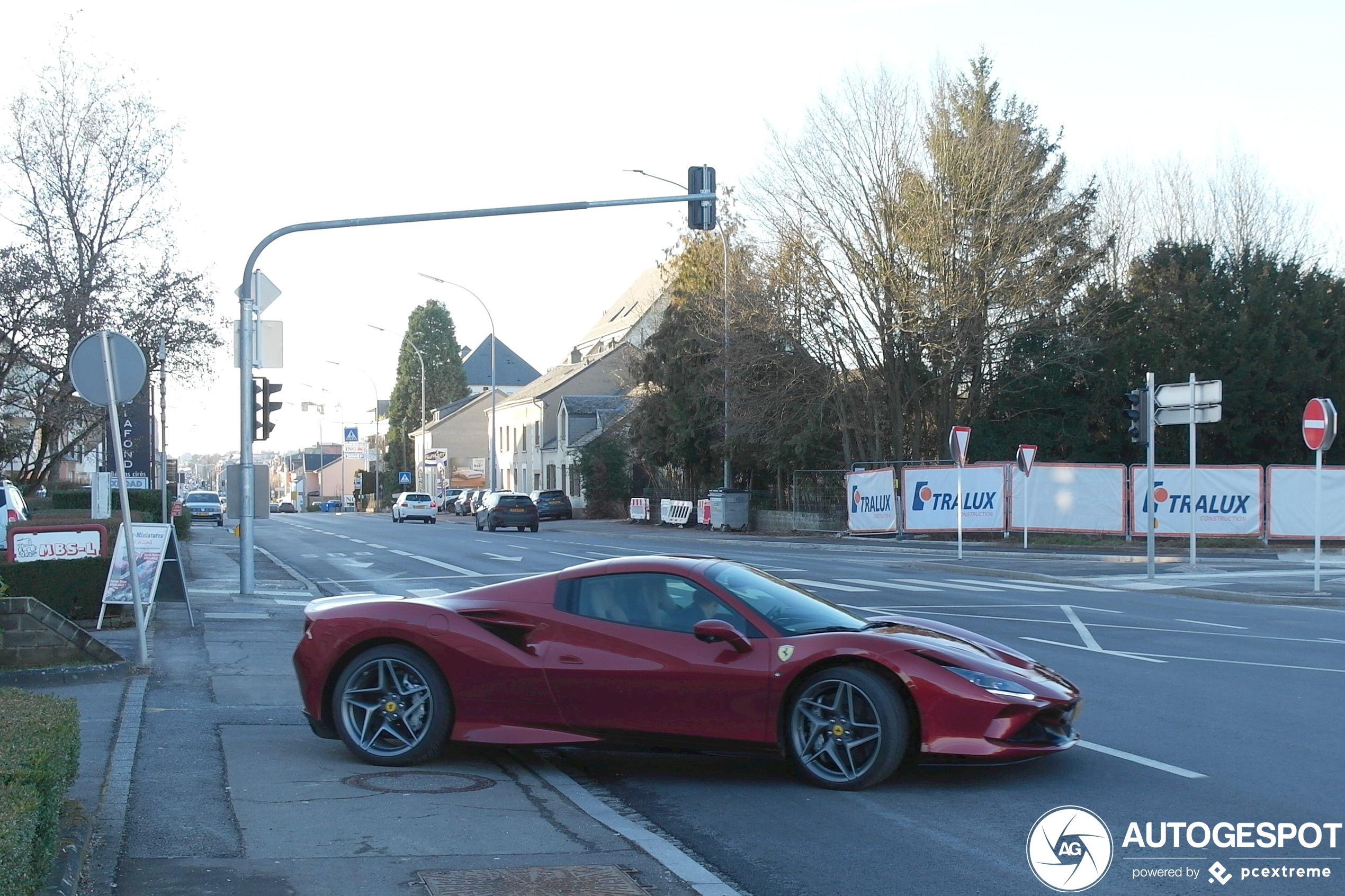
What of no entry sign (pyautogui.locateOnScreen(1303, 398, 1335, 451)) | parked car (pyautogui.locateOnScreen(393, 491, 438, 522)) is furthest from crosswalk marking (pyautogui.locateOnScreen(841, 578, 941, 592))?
parked car (pyautogui.locateOnScreen(393, 491, 438, 522))

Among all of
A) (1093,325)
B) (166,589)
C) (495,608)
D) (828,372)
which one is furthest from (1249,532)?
(495,608)

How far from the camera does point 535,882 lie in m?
5.11

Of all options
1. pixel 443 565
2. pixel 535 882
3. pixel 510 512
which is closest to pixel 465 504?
pixel 510 512

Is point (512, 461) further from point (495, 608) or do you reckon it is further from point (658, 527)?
point (495, 608)

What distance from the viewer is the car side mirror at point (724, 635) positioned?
6.78m

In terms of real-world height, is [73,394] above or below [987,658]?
above

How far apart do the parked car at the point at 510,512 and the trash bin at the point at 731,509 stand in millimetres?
7300

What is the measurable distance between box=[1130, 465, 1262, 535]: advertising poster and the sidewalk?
2629 cm

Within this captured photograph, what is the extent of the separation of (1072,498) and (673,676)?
90.2 ft

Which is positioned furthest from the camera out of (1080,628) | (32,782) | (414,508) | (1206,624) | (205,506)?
(414,508)

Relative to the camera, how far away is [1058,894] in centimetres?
512

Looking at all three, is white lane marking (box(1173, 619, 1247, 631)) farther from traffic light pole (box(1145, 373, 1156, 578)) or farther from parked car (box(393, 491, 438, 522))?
parked car (box(393, 491, 438, 522))

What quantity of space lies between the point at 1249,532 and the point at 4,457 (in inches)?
1156

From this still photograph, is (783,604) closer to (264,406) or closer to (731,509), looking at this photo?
(264,406)
